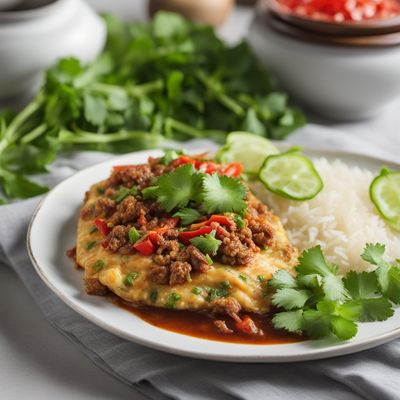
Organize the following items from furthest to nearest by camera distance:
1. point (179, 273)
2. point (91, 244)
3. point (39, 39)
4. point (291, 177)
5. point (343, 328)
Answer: point (39, 39) → point (291, 177) → point (91, 244) → point (179, 273) → point (343, 328)

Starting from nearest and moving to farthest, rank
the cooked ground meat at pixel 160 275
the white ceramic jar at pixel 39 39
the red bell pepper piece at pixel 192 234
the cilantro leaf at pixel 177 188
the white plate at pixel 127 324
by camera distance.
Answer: the white plate at pixel 127 324 → the cooked ground meat at pixel 160 275 → the red bell pepper piece at pixel 192 234 → the cilantro leaf at pixel 177 188 → the white ceramic jar at pixel 39 39

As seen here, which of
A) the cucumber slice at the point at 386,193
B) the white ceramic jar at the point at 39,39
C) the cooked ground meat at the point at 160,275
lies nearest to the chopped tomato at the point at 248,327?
the cooked ground meat at the point at 160,275

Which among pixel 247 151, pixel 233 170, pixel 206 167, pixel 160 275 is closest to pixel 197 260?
pixel 160 275

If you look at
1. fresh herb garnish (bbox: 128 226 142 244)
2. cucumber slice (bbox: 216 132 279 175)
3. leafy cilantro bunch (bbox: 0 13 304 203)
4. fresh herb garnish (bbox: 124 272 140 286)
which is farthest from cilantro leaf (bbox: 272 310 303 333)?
leafy cilantro bunch (bbox: 0 13 304 203)

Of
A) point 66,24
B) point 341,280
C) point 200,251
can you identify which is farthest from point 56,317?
point 66,24

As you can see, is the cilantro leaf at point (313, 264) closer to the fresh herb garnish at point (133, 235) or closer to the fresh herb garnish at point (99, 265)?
the fresh herb garnish at point (133, 235)

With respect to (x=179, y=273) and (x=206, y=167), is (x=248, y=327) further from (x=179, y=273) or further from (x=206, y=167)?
(x=206, y=167)
